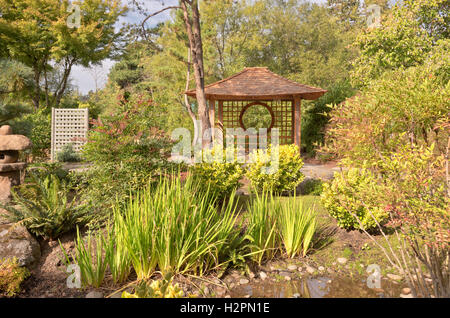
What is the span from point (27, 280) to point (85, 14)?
1656 cm

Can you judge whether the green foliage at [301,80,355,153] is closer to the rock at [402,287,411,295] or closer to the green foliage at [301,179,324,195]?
the green foliage at [301,179,324,195]

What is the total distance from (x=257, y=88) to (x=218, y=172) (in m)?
5.50

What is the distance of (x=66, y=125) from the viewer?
368 inches

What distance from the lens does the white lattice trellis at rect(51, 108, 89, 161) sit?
928cm

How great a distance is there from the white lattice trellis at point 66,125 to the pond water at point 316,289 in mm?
8158

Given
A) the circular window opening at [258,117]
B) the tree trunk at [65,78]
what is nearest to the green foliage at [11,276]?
the circular window opening at [258,117]

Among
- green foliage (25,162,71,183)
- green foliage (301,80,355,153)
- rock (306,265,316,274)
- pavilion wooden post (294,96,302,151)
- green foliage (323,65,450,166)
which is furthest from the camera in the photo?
green foliage (301,80,355,153)

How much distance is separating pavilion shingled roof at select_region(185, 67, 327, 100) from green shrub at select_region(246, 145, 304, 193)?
4013mm

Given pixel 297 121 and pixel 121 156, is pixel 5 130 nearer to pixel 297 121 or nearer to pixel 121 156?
pixel 121 156

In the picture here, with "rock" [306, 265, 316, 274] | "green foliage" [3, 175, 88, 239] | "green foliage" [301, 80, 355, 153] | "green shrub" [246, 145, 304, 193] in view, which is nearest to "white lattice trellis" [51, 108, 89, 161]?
"green foliage" [3, 175, 88, 239]

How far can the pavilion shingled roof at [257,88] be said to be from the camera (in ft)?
30.5

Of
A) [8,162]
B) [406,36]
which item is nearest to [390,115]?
[8,162]

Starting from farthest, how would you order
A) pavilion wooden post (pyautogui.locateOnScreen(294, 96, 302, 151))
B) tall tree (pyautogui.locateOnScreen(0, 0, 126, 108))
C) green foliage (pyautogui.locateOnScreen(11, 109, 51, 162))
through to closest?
tall tree (pyautogui.locateOnScreen(0, 0, 126, 108)) < green foliage (pyautogui.locateOnScreen(11, 109, 51, 162)) < pavilion wooden post (pyautogui.locateOnScreen(294, 96, 302, 151))
